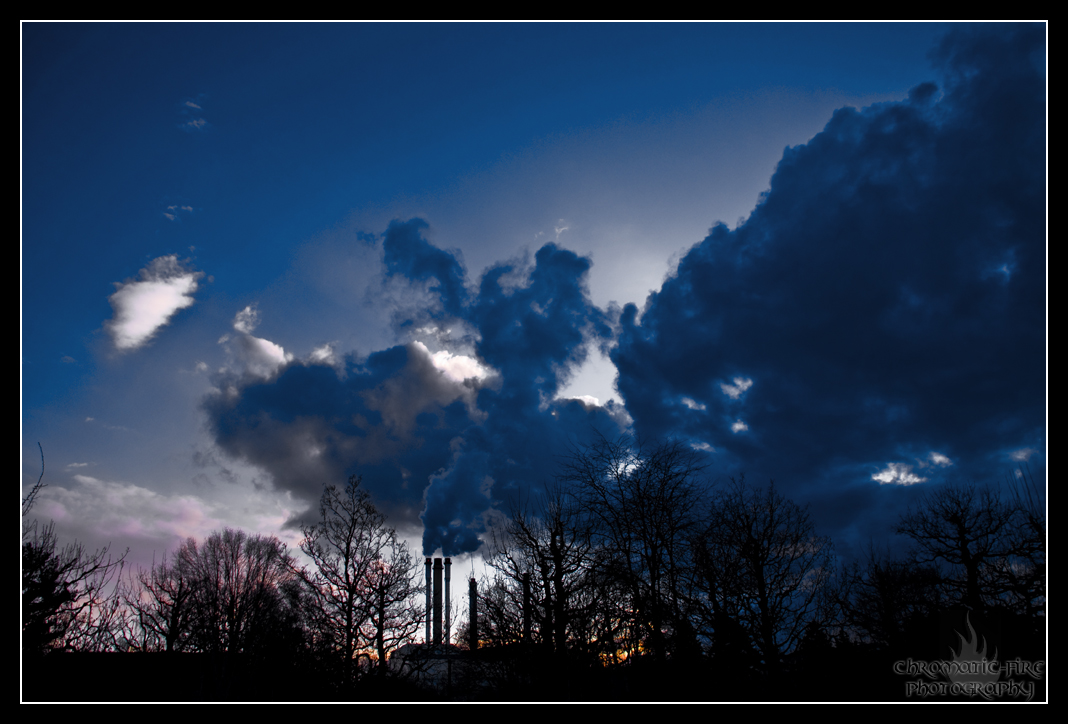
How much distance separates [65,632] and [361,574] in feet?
30.7

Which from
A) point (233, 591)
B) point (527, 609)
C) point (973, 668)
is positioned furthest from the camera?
point (233, 591)

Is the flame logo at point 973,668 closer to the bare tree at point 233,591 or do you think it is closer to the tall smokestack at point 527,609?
the tall smokestack at point 527,609

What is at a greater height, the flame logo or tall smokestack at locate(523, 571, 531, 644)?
tall smokestack at locate(523, 571, 531, 644)

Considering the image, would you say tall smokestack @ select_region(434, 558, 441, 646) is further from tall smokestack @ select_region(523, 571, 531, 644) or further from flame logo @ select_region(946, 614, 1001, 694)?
flame logo @ select_region(946, 614, 1001, 694)

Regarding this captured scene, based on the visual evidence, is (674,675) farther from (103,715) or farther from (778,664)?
(103,715)

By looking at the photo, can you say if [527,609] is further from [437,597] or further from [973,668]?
[437,597]

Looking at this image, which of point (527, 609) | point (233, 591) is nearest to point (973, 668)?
point (527, 609)

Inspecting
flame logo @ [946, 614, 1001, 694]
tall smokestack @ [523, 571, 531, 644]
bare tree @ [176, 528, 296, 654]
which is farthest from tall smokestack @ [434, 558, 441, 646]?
flame logo @ [946, 614, 1001, 694]

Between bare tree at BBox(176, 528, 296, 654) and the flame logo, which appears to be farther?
bare tree at BBox(176, 528, 296, 654)

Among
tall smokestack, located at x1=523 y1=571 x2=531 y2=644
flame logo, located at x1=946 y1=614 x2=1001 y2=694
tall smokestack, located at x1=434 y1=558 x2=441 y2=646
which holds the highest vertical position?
tall smokestack, located at x1=523 y1=571 x2=531 y2=644

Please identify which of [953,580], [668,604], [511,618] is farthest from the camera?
[953,580]
